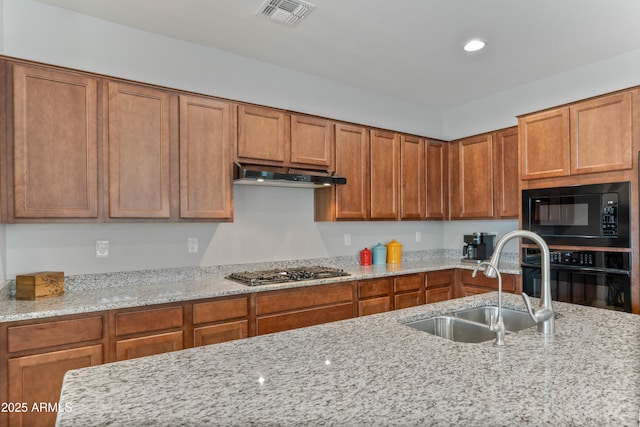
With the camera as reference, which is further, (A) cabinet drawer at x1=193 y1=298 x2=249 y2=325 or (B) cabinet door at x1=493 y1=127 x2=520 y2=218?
(B) cabinet door at x1=493 y1=127 x2=520 y2=218

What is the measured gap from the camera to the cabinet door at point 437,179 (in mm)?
4281

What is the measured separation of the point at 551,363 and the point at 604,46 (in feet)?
10.1

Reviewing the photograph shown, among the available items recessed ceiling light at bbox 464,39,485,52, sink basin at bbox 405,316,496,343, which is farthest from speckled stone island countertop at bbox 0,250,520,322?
recessed ceiling light at bbox 464,39,485,52

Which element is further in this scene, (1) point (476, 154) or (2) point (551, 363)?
(1) point (476, 154)

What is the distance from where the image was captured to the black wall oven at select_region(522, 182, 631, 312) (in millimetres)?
2795

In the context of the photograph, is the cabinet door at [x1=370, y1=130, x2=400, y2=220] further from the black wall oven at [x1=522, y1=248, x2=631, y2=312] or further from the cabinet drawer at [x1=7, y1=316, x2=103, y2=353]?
the cabinet drawer at [x1=7, y1=316, x2=103, y2=353]

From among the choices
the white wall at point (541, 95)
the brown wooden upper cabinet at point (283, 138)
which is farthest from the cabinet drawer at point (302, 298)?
the white wall at point (541, 95)

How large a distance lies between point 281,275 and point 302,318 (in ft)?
1.28

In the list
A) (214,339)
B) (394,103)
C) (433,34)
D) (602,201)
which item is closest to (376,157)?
(394,103)

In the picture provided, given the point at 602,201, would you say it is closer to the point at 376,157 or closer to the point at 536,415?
the point at 376,157

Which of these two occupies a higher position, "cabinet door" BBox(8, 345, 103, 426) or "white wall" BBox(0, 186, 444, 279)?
"white wall" BBox(0, 186, 444, 279)

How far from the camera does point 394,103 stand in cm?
443

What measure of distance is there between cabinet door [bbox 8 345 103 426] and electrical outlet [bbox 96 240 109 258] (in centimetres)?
81

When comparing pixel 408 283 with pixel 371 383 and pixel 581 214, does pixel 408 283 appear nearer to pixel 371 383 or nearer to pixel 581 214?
pixel 581 214
